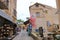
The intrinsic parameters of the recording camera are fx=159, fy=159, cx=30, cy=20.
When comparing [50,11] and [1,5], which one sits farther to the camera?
[50,11]

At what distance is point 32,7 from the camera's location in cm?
5131

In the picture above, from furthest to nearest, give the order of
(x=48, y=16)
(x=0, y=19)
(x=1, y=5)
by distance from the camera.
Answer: (x=48, y=16) < (x=1, y=5) < (x=0, y=19)

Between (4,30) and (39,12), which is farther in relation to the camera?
(39,12)

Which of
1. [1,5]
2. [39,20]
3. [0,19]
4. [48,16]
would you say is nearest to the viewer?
[0,19]

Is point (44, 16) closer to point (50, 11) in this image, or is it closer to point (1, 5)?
point (50, 11)

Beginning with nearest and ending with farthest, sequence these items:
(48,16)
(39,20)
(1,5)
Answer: (1,5), (39,20), (48,16)

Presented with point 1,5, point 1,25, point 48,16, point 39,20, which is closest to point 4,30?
point 1,25

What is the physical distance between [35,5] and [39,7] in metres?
1.73

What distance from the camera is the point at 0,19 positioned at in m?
13.6

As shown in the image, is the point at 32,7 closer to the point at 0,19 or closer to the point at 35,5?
the point at 35,5

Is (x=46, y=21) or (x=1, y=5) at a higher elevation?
(x=1, y=5)

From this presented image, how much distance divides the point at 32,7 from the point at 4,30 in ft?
124

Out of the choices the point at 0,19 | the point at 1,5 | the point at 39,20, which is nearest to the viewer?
the point at 0,19

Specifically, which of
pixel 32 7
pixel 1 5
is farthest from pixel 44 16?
pixel 1 5
